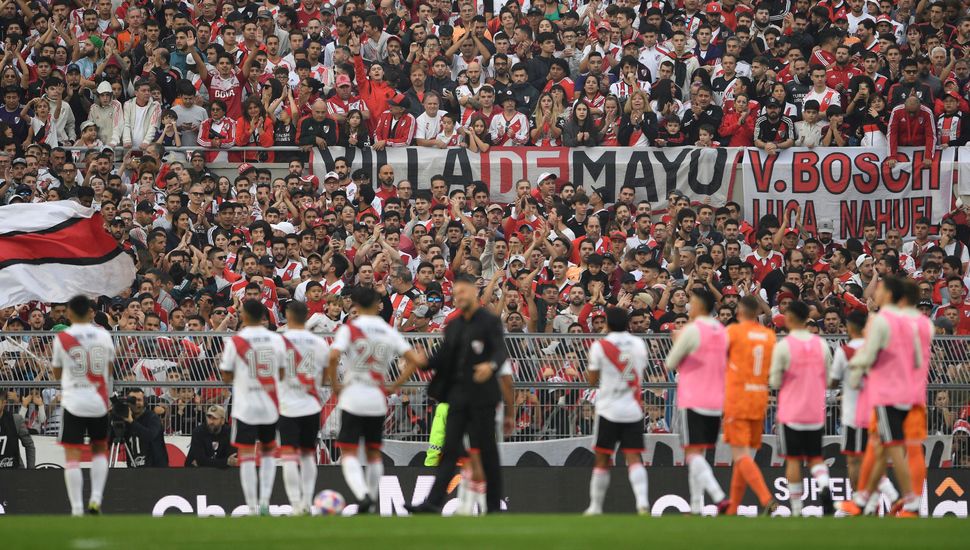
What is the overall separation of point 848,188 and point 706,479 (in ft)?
33.4

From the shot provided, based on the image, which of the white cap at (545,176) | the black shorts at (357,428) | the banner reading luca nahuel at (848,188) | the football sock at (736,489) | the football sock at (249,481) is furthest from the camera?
the banner reading luca nahuel at (848,188)

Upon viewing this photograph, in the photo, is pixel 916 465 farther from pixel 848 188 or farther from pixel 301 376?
pixel 848 188

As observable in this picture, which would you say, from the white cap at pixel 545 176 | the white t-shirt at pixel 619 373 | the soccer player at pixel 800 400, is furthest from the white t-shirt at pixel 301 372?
the white cap at pixel 545 176

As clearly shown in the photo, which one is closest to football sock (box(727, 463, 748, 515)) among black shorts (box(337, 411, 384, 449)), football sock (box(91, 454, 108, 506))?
black shorts (box(337, 411, 384, 449))

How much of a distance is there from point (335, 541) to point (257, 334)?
4425mm

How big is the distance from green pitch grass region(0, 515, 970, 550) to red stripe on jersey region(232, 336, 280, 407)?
193cm

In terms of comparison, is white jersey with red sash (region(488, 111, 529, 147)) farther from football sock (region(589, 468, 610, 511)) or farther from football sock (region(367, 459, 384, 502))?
football sock (region(367, 459, 384, 502))

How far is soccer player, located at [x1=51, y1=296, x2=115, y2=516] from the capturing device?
1424 cm

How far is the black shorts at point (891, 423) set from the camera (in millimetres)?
13188

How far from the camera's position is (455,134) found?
23234mm

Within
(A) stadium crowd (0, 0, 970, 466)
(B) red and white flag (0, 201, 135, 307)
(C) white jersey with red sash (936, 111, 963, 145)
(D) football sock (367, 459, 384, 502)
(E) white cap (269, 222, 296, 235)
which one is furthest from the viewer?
(C) white jersey with red sash (936, 111, 963, 145)

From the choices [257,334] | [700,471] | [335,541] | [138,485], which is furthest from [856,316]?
[138,485]

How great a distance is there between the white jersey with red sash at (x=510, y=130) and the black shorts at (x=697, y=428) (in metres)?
9.80

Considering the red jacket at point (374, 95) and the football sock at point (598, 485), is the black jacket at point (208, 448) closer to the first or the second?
the football sock at point (598, 485)
